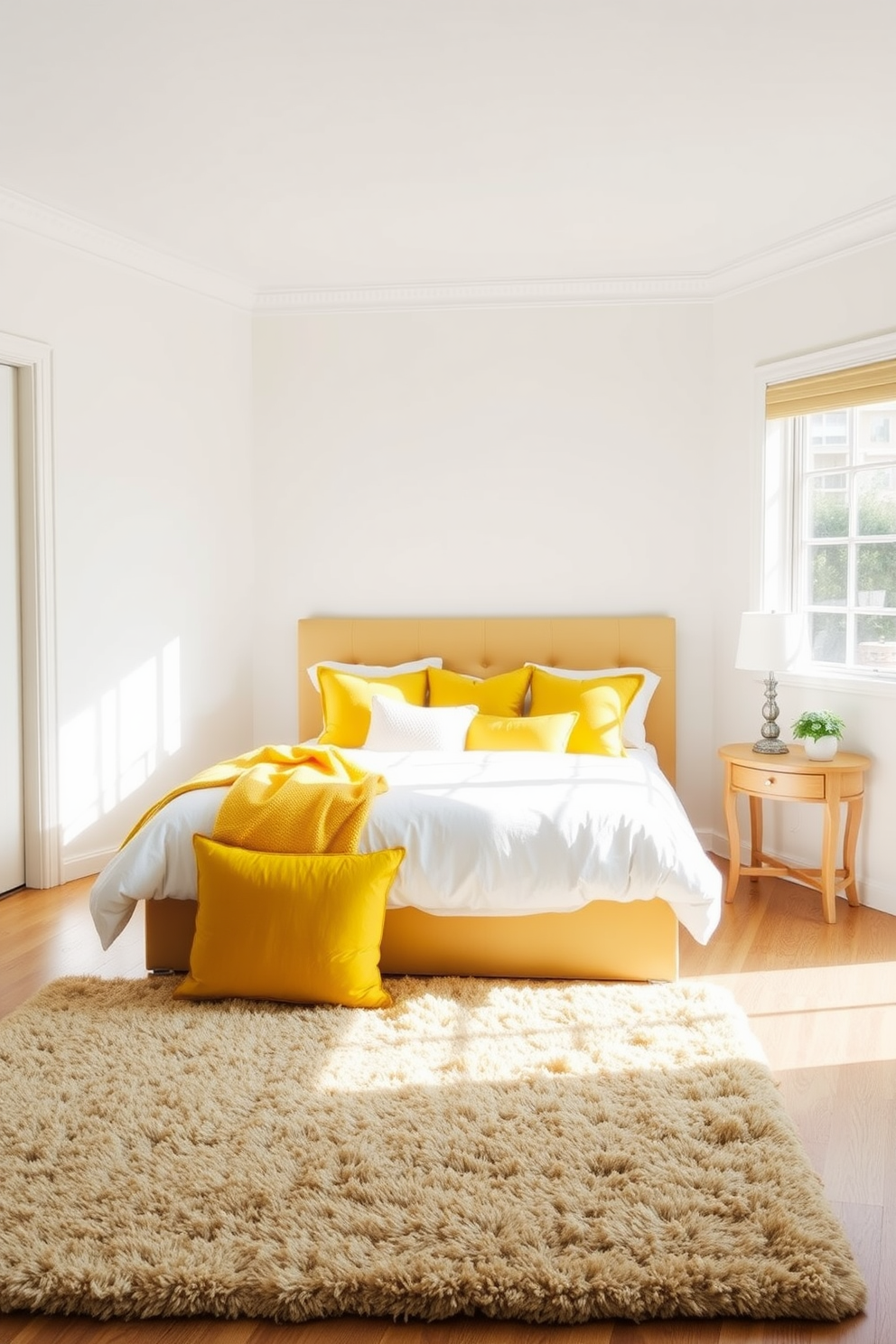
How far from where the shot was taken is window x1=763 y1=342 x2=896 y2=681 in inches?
173

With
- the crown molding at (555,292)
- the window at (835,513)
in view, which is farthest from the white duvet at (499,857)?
the crown molding at (555,292)

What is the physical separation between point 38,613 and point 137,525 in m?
0.69

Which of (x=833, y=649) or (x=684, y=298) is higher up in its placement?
(x=684, y=298)

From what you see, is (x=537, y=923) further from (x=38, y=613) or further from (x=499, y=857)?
(x=38, y=613)

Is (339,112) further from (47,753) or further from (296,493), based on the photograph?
(47,753)

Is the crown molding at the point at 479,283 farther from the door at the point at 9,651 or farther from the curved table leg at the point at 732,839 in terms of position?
the curved table leg at the point at 732,839

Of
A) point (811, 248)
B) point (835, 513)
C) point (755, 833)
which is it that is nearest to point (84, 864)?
point (755, 833)

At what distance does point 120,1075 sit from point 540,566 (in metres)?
3.31

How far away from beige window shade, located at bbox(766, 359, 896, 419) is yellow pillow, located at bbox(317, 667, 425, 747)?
80.7 inches

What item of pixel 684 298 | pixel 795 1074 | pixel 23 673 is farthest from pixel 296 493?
pixel 795 1074

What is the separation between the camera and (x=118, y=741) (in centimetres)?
478

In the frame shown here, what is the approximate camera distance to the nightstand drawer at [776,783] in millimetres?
4141

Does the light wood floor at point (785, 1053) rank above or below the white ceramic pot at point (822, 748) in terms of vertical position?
below

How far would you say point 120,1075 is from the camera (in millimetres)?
2674
